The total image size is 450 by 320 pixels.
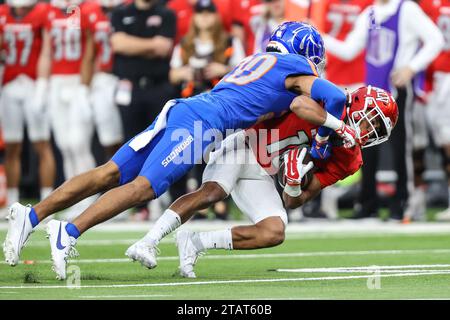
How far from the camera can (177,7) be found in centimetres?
1461

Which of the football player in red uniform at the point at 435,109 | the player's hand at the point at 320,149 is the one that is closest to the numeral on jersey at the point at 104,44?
the football player in red uniform at the point at 435,109

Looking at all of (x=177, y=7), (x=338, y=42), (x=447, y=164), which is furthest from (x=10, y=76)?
(x=447, y=164)

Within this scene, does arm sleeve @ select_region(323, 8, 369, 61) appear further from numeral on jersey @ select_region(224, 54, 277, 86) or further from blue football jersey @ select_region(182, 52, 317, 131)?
blue football jersey @ select_region(182, 52, 317, 131)

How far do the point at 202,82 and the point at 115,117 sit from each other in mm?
1316

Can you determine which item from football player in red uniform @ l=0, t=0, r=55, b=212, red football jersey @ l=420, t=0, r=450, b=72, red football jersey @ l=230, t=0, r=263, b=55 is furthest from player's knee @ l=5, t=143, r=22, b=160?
red football jersey @ l=420, t=0, r=450, b=72

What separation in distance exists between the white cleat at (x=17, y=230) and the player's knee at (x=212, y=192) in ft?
3.80

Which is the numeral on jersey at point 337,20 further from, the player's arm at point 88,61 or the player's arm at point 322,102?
the player's arm at point 322,102

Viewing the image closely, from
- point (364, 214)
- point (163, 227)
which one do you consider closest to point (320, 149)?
point (163, 227)

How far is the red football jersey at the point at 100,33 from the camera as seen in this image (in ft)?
45.5

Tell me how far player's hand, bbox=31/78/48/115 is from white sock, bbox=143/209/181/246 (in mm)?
6454

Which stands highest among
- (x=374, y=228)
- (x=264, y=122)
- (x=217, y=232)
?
(x=264, y=122)

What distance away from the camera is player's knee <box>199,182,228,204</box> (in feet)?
26.7

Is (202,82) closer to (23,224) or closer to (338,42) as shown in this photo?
(338,42)

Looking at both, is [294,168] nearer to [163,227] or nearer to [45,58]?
[163,227]
